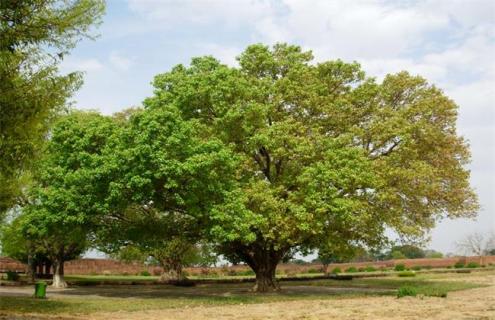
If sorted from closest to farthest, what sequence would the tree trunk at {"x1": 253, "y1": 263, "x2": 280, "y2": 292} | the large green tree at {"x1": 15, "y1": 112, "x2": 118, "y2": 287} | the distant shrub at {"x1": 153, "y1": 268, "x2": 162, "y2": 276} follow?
the large green tree at {"x1": 15, "y1": 112, "x2": 118, "y2": 287} → the tree trunk at {"x1": 253, "y1": 263, "x2": 280, "y2": 292} → the distant shrub at {"x1": 153, "y1": 268, "x2": 162, "y2": 276}

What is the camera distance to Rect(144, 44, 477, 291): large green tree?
96.1 feet

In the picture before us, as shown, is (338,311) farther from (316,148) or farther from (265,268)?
(265,268)

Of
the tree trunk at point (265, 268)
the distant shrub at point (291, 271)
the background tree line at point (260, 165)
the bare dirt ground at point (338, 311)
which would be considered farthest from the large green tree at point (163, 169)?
the distant shrub at point (291, 271)

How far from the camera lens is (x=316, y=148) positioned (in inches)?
1225

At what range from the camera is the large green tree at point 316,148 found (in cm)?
2928

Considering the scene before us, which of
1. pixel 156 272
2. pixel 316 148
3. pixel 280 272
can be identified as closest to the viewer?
pixel 316 148

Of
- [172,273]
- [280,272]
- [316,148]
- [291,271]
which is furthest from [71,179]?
[291,271]

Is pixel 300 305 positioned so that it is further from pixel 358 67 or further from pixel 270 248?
pixel 358 67

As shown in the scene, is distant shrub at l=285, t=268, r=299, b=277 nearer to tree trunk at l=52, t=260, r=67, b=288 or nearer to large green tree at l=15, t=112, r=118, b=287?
tree trunk at l=52, t=260, r=67, b=288

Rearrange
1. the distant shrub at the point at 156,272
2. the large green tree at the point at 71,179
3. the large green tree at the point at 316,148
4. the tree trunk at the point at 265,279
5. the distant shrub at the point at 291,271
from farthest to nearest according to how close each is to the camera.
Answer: the distant shrub at the point at 291,271, the distant shrub at the point at 156,272, the tree trunk at the point at 265,279, the large green tree at the point at 316,148, the large green tree at the point at 71,179

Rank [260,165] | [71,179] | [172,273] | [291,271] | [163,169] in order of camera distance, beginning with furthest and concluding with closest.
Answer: [291,271] < [172,273] < [260,165] < [71,179] < [163,169]

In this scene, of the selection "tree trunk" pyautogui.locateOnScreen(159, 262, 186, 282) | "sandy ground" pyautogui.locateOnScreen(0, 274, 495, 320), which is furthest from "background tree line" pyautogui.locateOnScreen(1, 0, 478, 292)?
"tree trunk" pyautogui.locateOnScreen(159, 262, 186, 282)

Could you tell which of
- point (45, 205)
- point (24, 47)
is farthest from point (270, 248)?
point (24, 47)

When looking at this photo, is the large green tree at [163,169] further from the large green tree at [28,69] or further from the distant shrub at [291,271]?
the distant shrub at [291,271]
